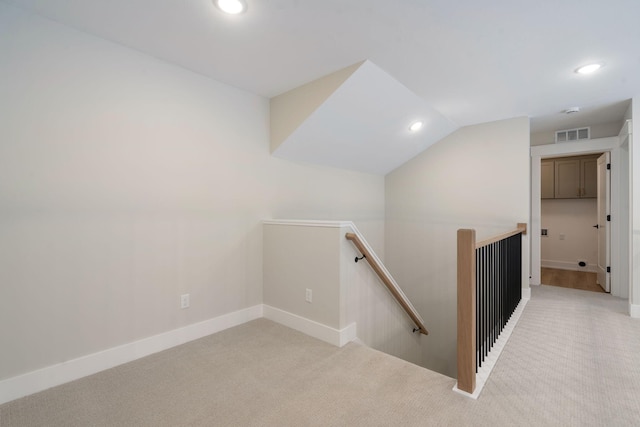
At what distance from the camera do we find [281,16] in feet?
6.02

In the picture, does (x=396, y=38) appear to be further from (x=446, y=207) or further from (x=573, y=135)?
(x=573, y=135)

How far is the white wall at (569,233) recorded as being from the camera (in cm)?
565

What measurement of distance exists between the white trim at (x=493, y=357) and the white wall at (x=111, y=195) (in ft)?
6.75

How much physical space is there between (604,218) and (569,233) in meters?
2.14

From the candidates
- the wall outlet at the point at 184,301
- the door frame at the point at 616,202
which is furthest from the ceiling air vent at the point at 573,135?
the wall outlet at the point at 184,301

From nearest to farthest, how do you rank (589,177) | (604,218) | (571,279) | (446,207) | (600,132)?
(600,132) → (604,218) → (446,207) → (571,279) → (589,177)

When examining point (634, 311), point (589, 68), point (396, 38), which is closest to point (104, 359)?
point (396, 38)

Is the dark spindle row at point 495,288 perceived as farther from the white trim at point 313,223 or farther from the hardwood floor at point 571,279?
the hardwood floor at point 571,279

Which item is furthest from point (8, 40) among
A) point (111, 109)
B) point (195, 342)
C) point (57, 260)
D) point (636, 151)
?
point (636, 151)

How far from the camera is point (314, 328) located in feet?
8.36

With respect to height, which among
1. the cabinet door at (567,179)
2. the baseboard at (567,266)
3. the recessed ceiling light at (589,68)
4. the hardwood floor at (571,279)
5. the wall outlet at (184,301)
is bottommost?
the hardwood floor at (571,279)

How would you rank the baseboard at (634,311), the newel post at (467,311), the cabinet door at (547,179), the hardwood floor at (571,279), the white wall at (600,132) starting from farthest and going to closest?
the cabinet door at (547,179) < the hardwood floor at (571,279) < the white wall at (600,132) < the baseboard at (634,311) < the newel post at (467,311)

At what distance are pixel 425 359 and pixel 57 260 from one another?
432 cm

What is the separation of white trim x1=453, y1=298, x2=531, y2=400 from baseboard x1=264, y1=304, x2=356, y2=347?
35.1 inches
